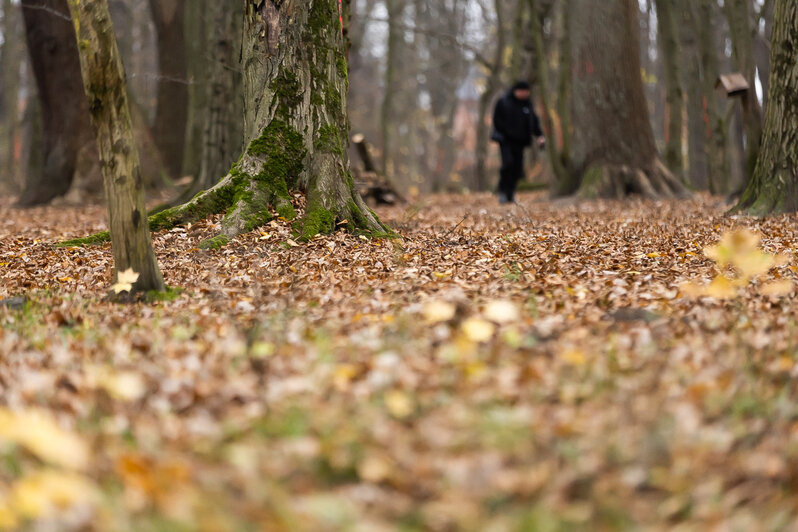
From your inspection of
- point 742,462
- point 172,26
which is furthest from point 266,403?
point 172,26

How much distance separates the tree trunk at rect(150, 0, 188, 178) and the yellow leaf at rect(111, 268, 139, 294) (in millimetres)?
14458

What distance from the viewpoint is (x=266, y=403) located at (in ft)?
9.87

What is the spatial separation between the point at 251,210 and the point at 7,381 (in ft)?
12.2

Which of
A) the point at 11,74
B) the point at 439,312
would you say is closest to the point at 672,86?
the point at 439,312

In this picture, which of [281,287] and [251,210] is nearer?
[281,287]

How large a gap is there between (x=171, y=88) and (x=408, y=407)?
17425 mm

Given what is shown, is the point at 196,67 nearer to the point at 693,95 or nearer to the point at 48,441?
the point at 693,95

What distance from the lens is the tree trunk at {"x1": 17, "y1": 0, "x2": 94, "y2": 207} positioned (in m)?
14.6

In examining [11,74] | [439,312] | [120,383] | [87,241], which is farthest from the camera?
[11,74]

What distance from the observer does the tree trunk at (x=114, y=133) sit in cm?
448

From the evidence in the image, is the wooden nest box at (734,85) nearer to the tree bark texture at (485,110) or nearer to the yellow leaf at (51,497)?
the yellow leaf at (51,497)

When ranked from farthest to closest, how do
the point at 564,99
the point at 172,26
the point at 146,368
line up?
1. the point at 172,26
2. the point at 564,99
3. the point at 146,368

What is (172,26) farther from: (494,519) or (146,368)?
(494,519)

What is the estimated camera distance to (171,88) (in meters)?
18.6
